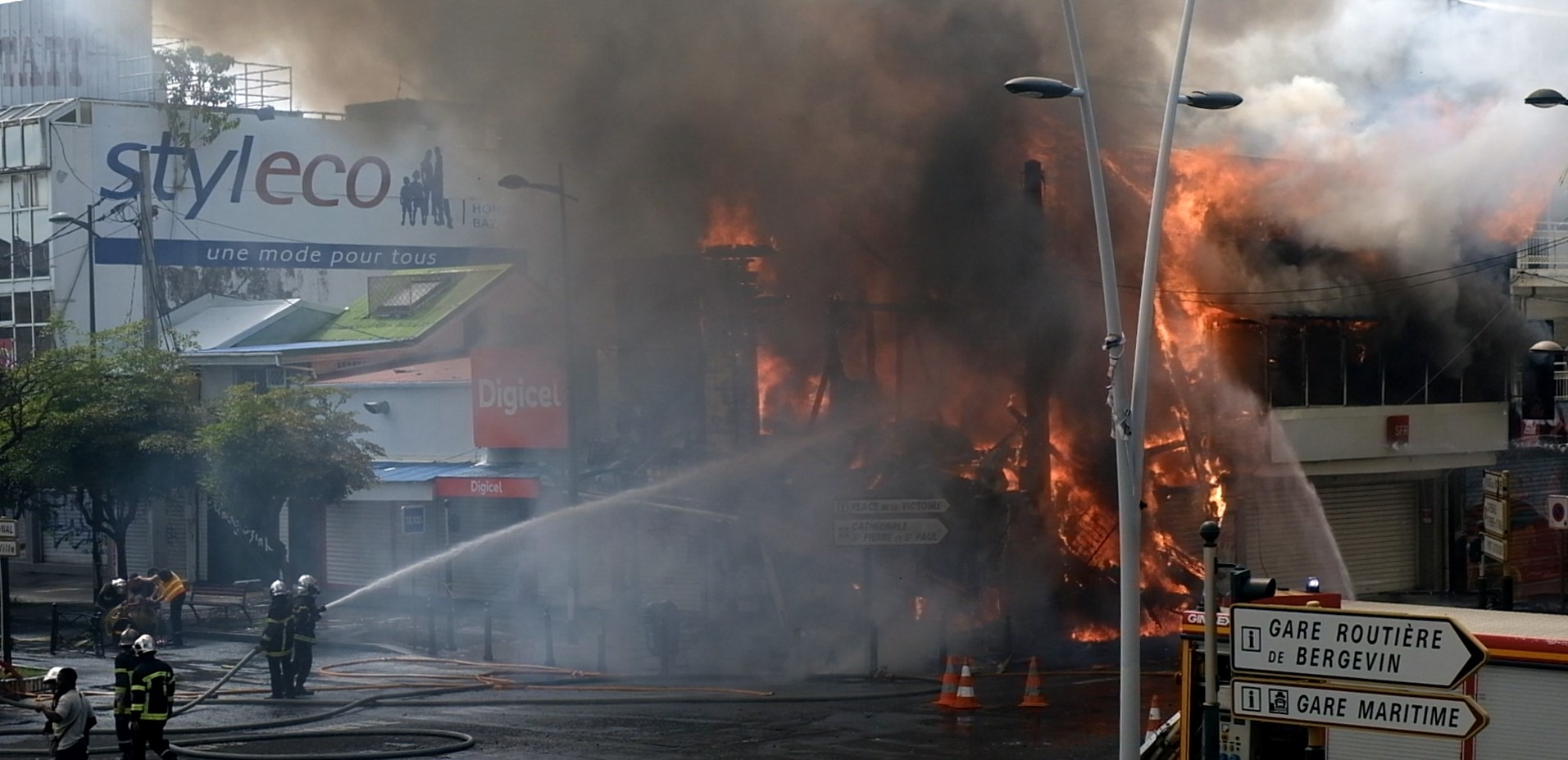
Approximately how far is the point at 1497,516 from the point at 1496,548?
0.38 m

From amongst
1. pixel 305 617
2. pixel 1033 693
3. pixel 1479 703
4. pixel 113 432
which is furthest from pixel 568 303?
pixel 1479 703

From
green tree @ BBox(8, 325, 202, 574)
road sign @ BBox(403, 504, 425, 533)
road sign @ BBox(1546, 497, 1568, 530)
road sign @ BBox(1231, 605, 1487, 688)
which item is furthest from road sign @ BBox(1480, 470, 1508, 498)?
green tree @ BBox(8, 325, 202, 574)

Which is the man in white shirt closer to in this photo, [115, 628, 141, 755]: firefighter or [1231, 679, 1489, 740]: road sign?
[115, 628, 141, 755]: firefighter

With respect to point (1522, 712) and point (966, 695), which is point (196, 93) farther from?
point (1522, 712)

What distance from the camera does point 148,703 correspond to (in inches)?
625

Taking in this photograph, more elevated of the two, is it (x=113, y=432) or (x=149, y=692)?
(x=113, y=432)

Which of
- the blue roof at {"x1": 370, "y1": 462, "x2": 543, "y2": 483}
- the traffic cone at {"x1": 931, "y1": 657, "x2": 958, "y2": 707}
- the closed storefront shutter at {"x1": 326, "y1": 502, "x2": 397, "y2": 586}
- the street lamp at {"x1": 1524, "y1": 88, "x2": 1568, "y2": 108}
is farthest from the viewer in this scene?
the closed storefront shutter at {"x1": 326, "y1": 502, "x2": 397, "y2": 586}

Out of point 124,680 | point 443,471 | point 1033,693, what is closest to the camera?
point 124,680

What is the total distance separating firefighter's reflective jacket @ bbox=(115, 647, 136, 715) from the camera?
1616 centimetres

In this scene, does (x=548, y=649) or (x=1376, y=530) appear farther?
(x=1376, y=530)

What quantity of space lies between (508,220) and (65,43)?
2714 cm

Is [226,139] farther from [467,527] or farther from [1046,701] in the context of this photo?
[1046,701]

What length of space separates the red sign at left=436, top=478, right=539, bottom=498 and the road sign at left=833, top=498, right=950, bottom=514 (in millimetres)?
10609

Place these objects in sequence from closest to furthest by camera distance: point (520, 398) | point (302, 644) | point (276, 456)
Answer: point (302, 644), point (276, 456), point (520, 398)
